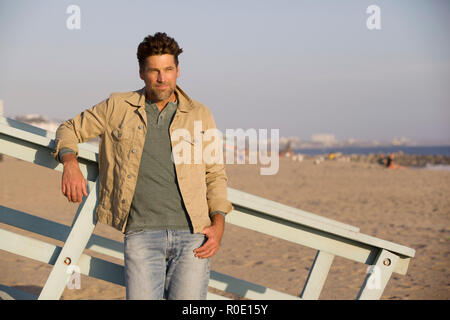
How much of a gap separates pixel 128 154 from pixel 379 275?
1623 mm

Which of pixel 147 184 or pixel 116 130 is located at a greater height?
pixel 116 130

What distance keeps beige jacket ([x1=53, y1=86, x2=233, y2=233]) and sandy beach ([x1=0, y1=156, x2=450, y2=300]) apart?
10.7 feet

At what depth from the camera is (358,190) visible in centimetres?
1712

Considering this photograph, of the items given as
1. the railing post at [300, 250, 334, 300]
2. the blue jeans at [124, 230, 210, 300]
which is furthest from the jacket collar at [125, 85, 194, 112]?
the railing post at [300, 250, 334, 300]

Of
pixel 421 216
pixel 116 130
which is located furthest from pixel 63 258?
pixel 421 216

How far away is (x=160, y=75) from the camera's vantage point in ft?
8.07

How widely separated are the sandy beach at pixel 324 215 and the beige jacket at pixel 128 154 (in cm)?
326

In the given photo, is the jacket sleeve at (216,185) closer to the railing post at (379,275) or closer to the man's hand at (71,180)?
the man's hand at (71,180)

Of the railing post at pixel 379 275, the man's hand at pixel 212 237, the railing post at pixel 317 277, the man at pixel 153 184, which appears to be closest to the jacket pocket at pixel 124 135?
the man at pixel 153 184

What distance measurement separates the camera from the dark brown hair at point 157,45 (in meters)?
2.45

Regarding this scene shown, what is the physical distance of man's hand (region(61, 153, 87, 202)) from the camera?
2.33 meters

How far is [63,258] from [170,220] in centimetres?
61
